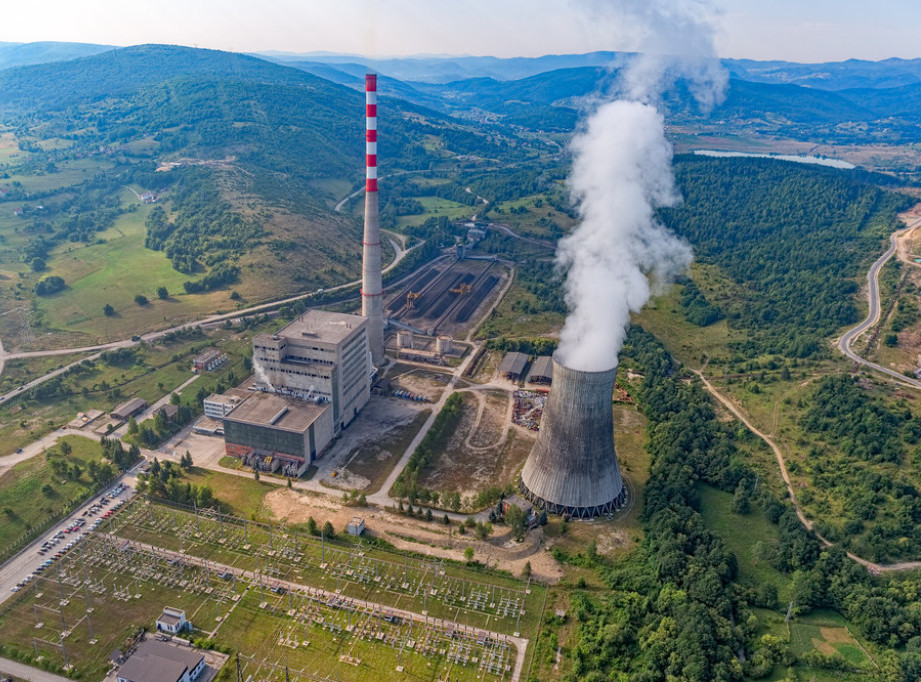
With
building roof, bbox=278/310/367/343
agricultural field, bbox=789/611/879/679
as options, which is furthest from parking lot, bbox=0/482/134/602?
agricultural field, bbox=789/611/879/679

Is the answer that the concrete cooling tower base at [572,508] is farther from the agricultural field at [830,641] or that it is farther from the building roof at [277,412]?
the building roof at [277,412]

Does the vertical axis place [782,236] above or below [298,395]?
above

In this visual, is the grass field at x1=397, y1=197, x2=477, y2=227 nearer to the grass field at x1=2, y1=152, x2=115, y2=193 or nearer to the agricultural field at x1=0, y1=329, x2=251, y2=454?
the agricultural field at x1=0, y1=329, x2=251, y2=454

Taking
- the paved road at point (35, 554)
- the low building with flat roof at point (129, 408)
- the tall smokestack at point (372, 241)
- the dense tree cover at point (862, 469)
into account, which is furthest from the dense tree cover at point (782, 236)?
the paved road at point (35, 554)

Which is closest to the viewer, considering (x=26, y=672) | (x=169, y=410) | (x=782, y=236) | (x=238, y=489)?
(x=26, y=672)

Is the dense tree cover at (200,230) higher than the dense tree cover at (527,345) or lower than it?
higher

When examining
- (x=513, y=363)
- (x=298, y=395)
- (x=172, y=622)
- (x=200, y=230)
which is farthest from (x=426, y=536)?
(x=200, y=230)

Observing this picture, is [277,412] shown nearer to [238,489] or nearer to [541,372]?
[238,489]
